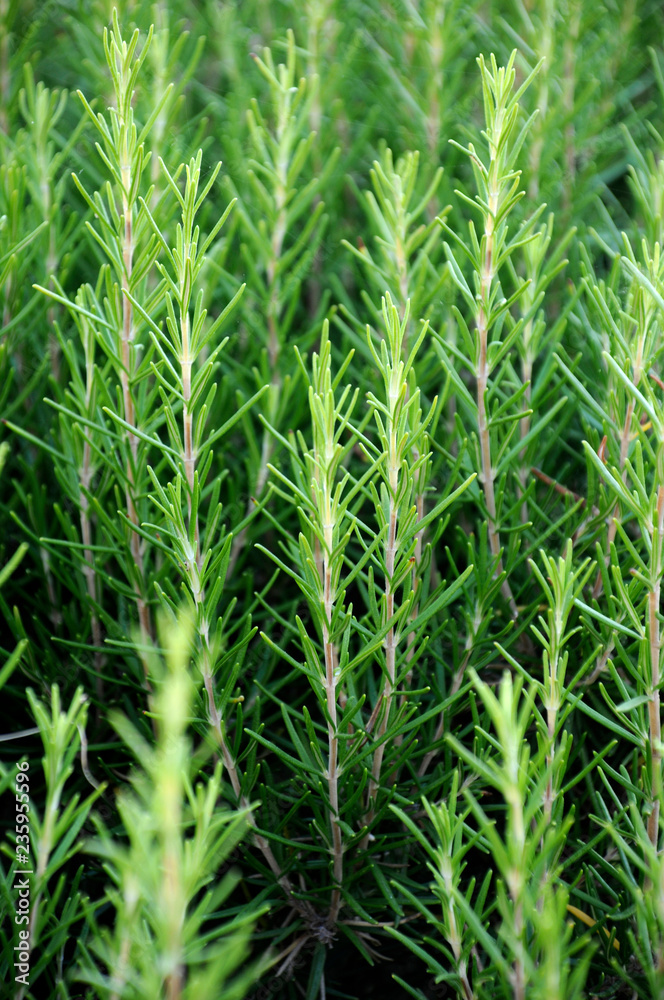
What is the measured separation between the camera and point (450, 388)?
0.95 m

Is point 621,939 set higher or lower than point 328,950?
higher

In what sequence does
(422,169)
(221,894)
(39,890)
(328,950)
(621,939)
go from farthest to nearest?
1. (422,169)
2. (328,950)
3. (621,939)
4. (39,890)
5. (221,894)

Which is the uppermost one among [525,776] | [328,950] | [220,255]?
[220,255]

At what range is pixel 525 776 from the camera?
0.56 metres

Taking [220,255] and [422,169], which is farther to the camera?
[422,169]

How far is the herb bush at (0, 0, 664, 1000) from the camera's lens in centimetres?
63

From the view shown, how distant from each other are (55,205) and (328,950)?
90cm

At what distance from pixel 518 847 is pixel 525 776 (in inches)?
1.9

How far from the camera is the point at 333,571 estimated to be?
0.70 m

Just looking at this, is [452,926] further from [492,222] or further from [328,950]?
[492,222]

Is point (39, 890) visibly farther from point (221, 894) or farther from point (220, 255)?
point (220, 255)

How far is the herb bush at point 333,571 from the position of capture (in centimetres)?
63

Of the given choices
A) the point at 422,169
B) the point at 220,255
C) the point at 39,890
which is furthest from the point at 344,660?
the point at 422,169

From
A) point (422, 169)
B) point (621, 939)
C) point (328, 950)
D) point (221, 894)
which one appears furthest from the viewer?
point (422, 169)
